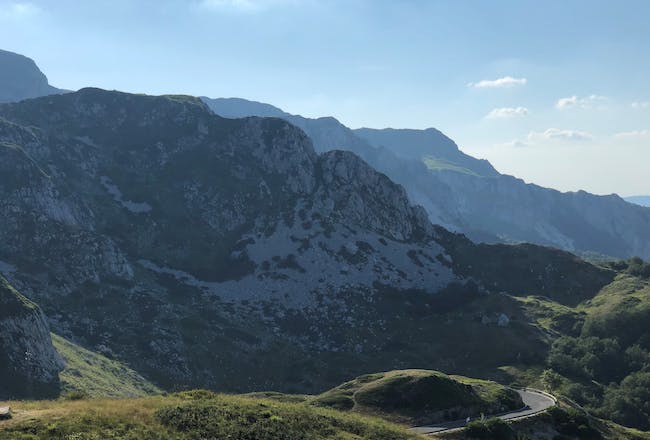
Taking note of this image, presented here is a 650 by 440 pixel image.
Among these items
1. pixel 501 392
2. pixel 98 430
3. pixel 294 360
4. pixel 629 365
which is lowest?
pixel 294 360

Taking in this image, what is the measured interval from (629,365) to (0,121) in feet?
689

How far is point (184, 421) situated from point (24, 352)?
6727cm

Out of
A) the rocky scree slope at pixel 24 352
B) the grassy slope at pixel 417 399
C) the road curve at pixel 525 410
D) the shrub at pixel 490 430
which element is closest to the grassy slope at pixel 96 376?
the rocky scree slope at pixel 24 352

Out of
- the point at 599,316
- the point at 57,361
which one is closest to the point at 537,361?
the point at 599,316

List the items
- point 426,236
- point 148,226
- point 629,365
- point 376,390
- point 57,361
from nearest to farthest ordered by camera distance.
A: point 376,390 → point 57,361 → point 629,365 → point 148,226 → point 426,236

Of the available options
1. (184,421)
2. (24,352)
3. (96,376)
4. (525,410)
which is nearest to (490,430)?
(525,410)

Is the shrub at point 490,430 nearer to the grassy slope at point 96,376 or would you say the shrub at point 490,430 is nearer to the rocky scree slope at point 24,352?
the grassy slope at point 96,376

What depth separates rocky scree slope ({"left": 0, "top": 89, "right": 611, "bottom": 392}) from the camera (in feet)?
413

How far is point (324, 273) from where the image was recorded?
16525 centimetres

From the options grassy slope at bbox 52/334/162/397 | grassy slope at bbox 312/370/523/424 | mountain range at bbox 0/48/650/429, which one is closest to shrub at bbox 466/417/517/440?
grassy slope at bbox 312/370/523/424

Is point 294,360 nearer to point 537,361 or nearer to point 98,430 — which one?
point 537,361

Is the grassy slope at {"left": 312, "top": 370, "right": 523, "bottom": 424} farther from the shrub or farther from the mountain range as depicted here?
the mountain range

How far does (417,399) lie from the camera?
62.9 metres

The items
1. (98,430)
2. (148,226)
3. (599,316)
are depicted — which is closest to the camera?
(98,430)
